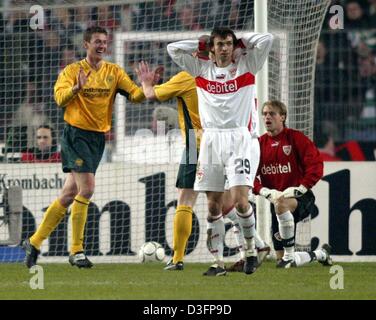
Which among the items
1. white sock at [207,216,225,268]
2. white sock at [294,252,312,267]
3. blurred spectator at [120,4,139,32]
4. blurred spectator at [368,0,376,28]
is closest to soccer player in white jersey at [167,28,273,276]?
white sock at [207,216,225,268]

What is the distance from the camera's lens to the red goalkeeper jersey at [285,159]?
1137 cm

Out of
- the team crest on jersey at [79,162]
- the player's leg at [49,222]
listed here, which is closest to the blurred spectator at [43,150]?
the player's leg at [49,222]

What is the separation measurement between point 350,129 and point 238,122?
7.17 metres

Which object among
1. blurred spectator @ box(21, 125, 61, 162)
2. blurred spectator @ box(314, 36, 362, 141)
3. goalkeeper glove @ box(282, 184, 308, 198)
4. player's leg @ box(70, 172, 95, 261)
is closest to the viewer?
goalkeeper glove @ box(282, 184, 308, 198)

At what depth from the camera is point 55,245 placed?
13.0 meters

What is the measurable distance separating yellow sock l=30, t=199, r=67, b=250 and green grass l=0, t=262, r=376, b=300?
27cm

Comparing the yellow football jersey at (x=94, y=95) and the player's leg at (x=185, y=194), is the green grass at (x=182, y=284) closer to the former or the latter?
the player's leg at (x=185, y=194)

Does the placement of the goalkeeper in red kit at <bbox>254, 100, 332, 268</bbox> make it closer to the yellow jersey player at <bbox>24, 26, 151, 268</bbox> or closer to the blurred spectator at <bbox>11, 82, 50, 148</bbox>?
the yellow jersey player at <bbox>24, 26, 151, 268</bbox>

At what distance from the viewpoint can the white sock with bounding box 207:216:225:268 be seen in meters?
10.4

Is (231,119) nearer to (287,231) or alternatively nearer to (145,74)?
(145,74)

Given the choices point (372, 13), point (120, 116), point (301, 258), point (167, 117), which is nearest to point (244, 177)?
point (301, 258)

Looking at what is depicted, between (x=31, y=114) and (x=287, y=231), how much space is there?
3.80 metres

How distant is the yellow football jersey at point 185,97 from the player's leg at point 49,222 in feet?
4.19

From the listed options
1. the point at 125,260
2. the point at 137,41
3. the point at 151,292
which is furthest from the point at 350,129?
the point at 151,292
